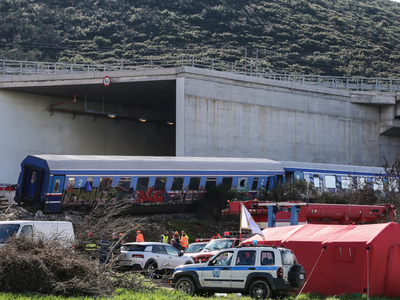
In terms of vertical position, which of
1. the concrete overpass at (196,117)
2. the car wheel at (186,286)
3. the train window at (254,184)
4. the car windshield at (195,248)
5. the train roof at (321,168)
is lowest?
the car wheel at (186,286)

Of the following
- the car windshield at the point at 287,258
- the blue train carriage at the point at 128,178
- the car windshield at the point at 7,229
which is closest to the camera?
the car windshield at the point at 287,258

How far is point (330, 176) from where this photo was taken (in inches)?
1515

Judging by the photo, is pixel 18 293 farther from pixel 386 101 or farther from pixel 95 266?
pixel 386 101

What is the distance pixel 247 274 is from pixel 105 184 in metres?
16.6

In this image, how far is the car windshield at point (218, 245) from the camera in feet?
71.7

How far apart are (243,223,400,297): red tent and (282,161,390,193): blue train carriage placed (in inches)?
752

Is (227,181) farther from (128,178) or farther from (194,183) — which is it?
(128,178)

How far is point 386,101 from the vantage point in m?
50.0

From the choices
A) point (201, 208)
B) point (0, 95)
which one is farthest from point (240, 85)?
point (0, 95)

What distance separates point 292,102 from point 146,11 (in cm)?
6148

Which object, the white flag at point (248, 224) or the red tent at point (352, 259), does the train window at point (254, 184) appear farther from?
the red tent at point (352, 259)

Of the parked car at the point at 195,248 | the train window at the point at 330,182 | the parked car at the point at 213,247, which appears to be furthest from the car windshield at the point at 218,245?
the train window at the point at 330,182

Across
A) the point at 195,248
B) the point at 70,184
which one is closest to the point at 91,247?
the point at 195,248

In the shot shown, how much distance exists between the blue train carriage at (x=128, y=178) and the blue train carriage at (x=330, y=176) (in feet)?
2.65
